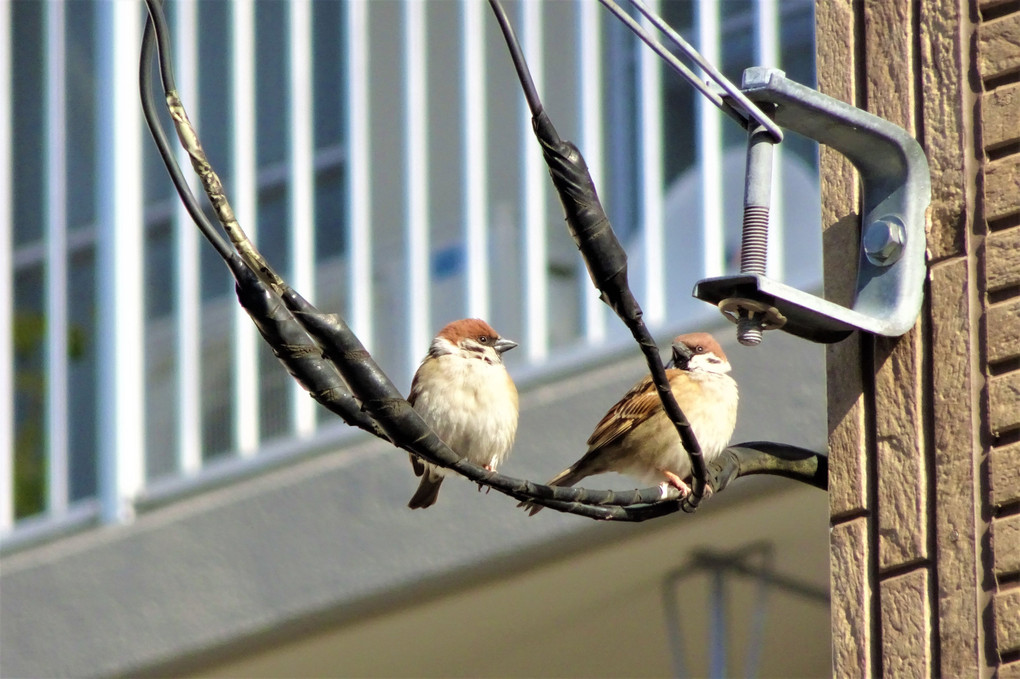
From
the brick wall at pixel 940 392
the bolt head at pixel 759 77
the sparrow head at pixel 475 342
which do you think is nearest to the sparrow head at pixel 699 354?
the sparrow head at pixel 475 342

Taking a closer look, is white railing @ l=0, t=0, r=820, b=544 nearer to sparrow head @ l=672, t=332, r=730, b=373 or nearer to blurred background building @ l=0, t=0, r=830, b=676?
blurred background building @ l=0, t=0, r=830, b=676

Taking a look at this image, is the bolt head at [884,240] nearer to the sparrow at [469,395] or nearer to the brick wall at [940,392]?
the brick wall at [940,392]

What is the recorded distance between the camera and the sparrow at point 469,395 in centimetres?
550

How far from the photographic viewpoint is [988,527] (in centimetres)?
343

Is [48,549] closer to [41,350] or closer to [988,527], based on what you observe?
[41,350]

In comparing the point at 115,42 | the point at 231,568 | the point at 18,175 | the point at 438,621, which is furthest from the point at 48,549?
the point at 18,175

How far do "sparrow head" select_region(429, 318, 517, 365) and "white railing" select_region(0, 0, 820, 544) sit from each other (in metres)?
0.61

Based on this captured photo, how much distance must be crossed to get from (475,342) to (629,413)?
505 millimetres

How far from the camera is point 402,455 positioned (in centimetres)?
652

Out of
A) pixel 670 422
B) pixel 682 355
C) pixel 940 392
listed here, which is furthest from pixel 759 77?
pixel 682 355

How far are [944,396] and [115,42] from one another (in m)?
4.41

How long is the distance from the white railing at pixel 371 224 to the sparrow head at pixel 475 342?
1.99ft

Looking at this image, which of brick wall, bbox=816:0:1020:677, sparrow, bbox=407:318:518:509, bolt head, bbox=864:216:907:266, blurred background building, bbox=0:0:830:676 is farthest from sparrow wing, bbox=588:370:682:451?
bolt head, bbox=864:216:907:266

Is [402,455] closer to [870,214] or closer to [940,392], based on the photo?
[870,214]
